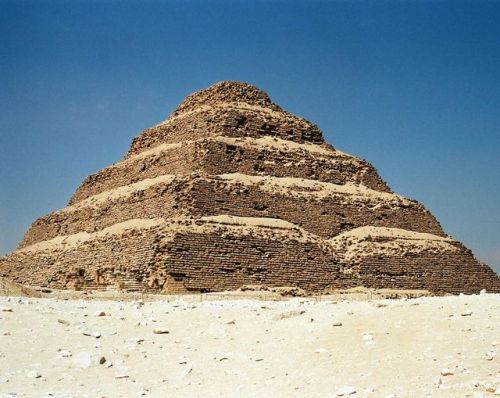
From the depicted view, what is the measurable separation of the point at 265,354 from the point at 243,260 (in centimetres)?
1898

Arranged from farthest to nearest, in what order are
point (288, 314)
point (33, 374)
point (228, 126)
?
point (228, 126) → point (288, 314) → point (33, 374)

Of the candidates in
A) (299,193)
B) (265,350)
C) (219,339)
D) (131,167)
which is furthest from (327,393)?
(131,167)

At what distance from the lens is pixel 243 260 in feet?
98.8

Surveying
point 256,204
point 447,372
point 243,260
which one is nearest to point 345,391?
point 447,372

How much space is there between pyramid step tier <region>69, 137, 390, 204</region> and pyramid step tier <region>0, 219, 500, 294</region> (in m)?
4.11

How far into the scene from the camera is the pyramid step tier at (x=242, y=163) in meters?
35.6

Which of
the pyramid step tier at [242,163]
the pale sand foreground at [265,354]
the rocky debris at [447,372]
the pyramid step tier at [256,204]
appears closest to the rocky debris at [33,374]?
the pale sand foreground at [265,354]

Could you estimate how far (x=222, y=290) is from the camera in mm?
28719

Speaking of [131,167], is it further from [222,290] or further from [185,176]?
[222,290]

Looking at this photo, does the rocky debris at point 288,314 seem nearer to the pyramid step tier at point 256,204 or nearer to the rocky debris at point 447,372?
the rocky debris at point 447,372

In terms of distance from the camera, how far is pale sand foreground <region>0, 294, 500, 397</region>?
30.3ft

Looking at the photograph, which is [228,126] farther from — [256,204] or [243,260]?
[243,260]

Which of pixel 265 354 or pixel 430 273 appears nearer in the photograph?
pixel 265 354

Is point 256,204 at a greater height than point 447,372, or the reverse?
point 256,204
